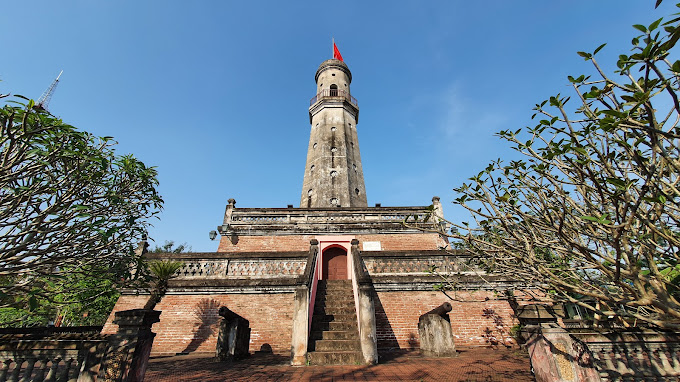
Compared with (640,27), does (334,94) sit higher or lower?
higher

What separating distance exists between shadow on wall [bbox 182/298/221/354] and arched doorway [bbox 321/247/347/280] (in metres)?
6.20

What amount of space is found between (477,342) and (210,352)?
7878 mm

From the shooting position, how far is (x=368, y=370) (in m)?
5.64

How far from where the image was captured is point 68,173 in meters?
4.84

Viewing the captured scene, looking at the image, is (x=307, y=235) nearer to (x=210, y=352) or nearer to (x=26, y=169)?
(x=210, y=352)

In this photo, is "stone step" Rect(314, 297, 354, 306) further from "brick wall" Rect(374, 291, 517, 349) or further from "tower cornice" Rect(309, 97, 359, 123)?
"tower cornice" Rect(309, 97, 359, 123)

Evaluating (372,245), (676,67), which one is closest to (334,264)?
(372,245)

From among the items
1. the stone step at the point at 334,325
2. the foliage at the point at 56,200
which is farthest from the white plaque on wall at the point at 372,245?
the foliage at the point at 56,200

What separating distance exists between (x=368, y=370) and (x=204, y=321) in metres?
5.78

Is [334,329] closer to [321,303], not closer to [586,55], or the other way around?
[321,303]

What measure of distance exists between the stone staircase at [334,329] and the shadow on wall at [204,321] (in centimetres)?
321

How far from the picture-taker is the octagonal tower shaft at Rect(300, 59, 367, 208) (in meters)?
19.2

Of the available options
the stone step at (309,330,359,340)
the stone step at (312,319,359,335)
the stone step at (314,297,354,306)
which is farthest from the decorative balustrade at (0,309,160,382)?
the stone step at (314,297,354,306)

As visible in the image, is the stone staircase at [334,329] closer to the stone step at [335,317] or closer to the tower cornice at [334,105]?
the stone step at [335,317]
